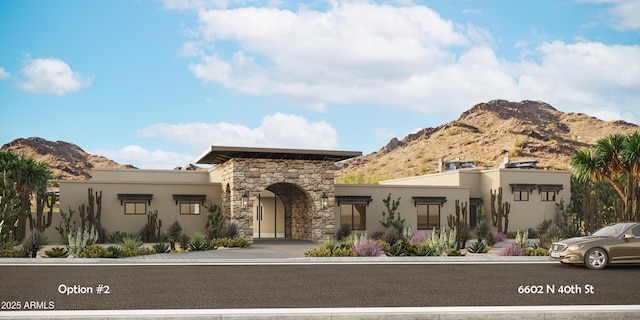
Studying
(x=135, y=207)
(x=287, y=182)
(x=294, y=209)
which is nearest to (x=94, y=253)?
(x=135, y=207)

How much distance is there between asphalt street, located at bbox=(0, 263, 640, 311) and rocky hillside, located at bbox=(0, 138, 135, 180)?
3102 inches

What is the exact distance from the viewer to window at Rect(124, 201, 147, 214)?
31906mm

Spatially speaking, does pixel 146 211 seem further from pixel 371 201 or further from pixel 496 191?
pixel 496 191

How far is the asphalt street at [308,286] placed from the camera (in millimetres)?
11164

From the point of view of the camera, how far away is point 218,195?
1320 inches

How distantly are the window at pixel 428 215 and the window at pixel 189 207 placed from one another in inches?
484

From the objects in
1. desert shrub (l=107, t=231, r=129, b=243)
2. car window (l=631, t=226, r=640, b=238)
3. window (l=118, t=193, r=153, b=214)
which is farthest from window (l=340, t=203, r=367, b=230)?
car window (l=631, t=226, r=640, b=238)

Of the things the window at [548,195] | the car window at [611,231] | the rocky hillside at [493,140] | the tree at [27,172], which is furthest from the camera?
the rocky hillside at [493,140]

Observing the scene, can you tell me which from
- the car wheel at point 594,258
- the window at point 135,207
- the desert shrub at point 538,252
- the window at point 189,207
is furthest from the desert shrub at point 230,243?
the car wheel at point 594,258

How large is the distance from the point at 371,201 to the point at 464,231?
34.0 feet

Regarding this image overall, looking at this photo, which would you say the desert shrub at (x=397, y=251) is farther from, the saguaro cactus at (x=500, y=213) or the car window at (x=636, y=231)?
the saguaro cactus at (x=500, y=213)

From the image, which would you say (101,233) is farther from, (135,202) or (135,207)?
(135,202)

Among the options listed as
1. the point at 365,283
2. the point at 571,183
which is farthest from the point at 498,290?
the point at 571,183

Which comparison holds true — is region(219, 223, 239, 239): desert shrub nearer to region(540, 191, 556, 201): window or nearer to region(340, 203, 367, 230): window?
region(340, 203, 367, 230): window
